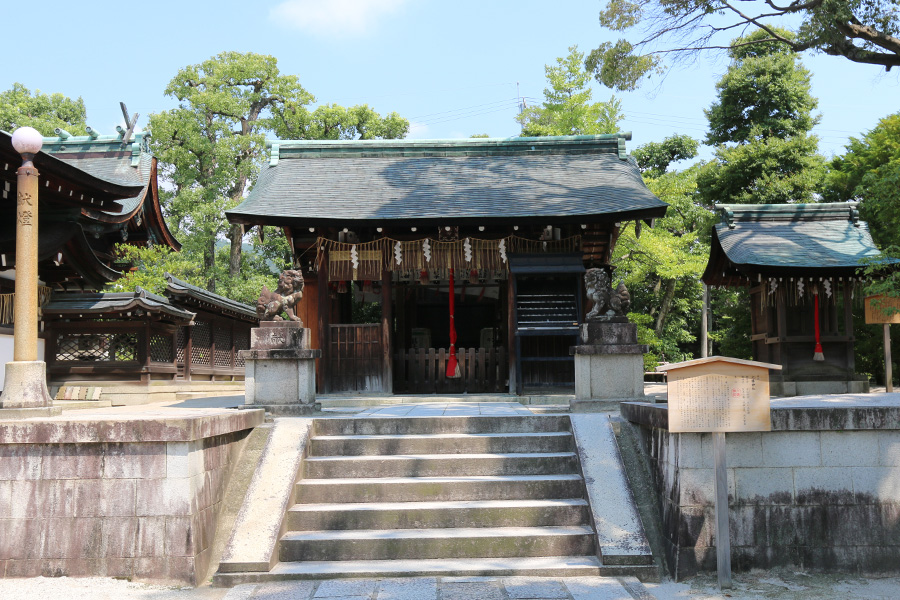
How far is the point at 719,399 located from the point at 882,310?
8.59 meters

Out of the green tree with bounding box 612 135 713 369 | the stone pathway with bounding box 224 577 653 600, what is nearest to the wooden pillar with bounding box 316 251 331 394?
the stone pathway with bounding box 224 577 653 600

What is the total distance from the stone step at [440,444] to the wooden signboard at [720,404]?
2.14m

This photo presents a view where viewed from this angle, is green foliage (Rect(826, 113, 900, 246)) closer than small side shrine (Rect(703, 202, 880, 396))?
No

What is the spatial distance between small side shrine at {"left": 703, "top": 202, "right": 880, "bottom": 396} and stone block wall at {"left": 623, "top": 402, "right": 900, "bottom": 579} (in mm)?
7871

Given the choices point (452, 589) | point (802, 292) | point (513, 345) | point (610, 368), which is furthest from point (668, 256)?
point (452, 589)

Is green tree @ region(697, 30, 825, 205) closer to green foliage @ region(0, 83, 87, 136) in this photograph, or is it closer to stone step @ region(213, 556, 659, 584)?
stone step @ region(213, 556, 659, 584)

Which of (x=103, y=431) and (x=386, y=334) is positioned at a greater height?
(x=386, y=334)

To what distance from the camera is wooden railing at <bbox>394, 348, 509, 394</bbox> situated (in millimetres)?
13328

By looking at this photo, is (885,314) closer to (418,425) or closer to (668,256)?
(418,425)

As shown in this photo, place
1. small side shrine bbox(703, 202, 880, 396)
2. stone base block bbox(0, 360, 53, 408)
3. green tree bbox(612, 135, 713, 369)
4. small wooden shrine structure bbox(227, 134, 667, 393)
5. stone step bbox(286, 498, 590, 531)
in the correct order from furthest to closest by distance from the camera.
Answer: green tree bbox(612, 135, 713, 369), small side shrine bbox(703, 202, 880, 396), small wooden shrine structure bbox(227, 134, 667, 393), stone base block bbox(0, 360, 53, 408), stone step bbox(286, 498, 590, 531)

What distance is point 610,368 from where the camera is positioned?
8.79m

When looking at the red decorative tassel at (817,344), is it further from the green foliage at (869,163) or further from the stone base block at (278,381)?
the stone base block at (278,381)

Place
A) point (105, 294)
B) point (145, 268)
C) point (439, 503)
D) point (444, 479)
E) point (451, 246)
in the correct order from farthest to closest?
point (145, 268) → point (105, 294) → point (451, 246) → point (444, 479) → point (439, 503)

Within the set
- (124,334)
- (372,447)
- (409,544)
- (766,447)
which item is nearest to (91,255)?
(124,334)
